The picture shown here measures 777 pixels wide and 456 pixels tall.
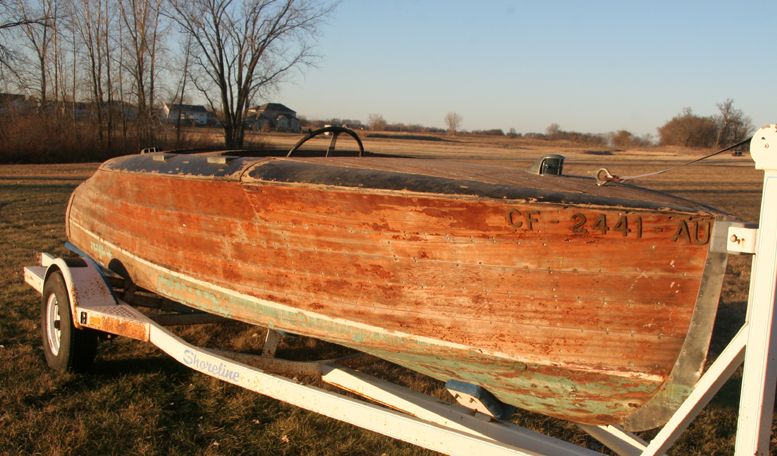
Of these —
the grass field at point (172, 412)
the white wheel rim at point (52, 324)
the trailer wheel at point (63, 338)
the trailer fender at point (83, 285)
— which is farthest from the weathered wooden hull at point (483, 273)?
the white wheel rim at point (52, 324)

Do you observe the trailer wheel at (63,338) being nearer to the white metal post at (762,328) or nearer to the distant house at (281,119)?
the white metal post at (762,328)

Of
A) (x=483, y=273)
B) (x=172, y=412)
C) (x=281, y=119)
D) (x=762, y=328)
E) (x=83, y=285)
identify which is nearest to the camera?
(x=762, y=328)

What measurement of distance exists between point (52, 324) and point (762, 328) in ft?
14.0

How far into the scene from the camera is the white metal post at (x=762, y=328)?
157 cm

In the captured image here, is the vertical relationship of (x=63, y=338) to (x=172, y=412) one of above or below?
above

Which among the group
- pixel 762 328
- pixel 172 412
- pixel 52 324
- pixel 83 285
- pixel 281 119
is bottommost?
pixel 172 412

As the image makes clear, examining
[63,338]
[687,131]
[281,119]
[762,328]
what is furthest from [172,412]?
[281,119]

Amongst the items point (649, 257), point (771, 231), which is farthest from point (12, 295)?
point (771, 231)

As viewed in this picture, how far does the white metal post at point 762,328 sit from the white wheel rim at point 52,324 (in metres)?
4.08

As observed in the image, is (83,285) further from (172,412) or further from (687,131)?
(687,131)

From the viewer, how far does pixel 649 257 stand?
1931 millimetres

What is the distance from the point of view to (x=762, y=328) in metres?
1.62

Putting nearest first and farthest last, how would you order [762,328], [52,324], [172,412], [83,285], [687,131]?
[762,328] < [172,412] < [83,285] < [52,324] < [687,131]

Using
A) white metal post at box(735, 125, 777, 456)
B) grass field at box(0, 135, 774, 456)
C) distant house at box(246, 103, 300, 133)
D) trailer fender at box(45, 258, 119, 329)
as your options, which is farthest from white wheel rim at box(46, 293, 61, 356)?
distant house at box(246, 103, 300, 133)
